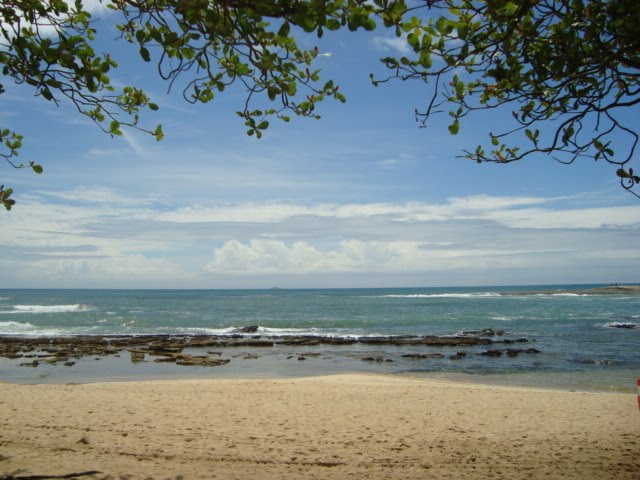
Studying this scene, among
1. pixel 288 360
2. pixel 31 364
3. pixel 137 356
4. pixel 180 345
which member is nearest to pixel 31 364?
pixel 31 364

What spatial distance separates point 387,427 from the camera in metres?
8.02

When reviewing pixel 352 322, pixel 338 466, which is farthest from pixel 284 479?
pixel 352 322

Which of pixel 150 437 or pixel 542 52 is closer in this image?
pixel 542 52

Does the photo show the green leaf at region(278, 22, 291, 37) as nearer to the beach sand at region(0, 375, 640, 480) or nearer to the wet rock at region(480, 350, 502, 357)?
the beach sand at region(0, 375, 640, 480)

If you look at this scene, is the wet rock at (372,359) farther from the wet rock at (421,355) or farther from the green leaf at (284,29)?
the green leaf at (284,29)

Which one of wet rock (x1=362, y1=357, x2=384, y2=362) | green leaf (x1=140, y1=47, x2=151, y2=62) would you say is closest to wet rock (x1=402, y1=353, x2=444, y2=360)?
wet rock (x1=362, y1=357, x2=384, y2=362)

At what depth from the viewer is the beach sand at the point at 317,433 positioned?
5.62 meters

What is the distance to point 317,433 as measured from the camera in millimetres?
7574

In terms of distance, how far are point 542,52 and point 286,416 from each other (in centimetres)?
722

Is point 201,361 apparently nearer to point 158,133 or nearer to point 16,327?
point 158,133

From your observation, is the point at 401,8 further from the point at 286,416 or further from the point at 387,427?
the point at 286,416

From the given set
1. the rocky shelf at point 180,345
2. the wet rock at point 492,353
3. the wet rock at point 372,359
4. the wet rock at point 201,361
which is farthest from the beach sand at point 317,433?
the wet rock at point 492,353

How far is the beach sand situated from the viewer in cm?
562

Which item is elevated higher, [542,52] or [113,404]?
[542,52]
